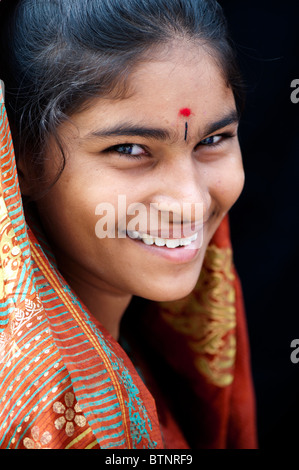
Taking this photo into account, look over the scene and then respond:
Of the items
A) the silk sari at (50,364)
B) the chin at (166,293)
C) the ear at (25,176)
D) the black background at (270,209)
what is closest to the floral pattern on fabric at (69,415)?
the silk sari at (50,364)

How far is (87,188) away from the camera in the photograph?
98cm

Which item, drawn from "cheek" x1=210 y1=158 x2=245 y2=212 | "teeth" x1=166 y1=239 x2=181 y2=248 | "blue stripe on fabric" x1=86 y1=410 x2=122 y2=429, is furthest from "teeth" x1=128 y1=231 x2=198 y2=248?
"blue stripe on fabric" x1=86 y1=410 x2=122 y2=429

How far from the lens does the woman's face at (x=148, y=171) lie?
946 millimetres

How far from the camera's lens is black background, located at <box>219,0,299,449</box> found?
70.4 inches

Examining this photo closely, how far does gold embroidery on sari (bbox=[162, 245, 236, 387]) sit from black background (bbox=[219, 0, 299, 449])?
2.10ft

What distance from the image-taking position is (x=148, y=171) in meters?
1.00

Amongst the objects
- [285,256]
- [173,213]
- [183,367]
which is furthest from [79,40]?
[285,256]

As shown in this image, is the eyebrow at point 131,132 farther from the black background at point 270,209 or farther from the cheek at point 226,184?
the black background at point 270,209

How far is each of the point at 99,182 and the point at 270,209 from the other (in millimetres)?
1192

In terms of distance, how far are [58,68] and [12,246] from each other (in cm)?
32

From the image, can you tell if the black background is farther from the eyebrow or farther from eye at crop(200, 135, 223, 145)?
the eyebrow

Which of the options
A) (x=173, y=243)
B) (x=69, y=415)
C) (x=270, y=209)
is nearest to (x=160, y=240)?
(x=173, y=243)

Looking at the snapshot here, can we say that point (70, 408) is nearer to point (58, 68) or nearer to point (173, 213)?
point (173, 213)

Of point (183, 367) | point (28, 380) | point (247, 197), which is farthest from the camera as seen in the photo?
point (247, 197)
